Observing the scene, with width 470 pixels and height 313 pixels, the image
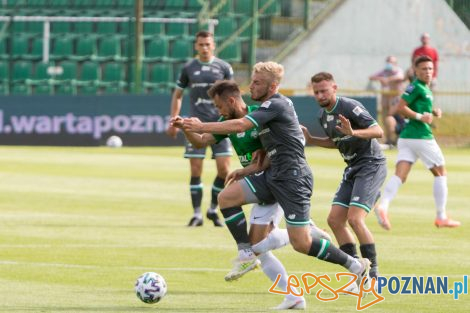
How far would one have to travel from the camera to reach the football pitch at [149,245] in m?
10.2

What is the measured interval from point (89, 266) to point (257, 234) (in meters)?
2.21

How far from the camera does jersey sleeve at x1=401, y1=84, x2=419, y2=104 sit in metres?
15.3

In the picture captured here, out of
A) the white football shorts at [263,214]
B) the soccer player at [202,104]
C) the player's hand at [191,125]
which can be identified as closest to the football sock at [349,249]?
the white football shorts at [263,214]

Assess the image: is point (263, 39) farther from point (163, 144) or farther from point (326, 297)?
point (326, 297)

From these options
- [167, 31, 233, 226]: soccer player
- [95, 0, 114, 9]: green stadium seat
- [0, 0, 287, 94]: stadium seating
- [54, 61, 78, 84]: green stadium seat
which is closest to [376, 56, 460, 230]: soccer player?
[167, 31, 233, 226]: soccer player

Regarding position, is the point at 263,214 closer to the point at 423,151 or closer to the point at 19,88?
the point at 423,151

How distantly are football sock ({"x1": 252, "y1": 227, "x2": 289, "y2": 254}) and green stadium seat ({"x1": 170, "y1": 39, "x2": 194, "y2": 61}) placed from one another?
2671 centimetres

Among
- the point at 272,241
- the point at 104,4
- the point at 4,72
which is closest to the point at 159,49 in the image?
the point at 104,4

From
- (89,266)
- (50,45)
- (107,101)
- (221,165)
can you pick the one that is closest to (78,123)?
(107,101)

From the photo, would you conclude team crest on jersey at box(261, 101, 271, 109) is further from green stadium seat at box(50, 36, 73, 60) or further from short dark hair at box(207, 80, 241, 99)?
green stadium seat at box(50, 36, 73, 60)

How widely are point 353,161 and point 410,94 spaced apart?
4.18 metres

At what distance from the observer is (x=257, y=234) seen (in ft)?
34.8

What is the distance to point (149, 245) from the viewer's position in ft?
45.6

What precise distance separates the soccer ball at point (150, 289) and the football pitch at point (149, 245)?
84mm
